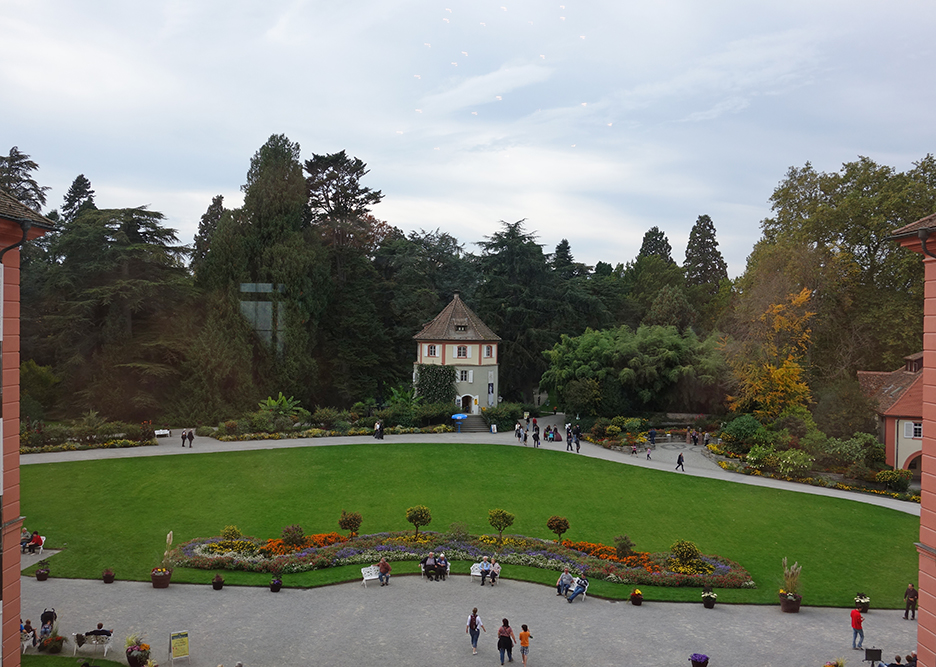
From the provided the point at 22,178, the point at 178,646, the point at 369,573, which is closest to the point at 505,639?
the point at 369,573

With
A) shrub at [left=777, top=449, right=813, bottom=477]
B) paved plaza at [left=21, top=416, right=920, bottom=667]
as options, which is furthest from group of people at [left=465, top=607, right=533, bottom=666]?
shrub at [left=777, top=449, right=813, bottom=477]

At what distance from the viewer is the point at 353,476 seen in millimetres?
34469

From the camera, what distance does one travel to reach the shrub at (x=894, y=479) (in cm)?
3459

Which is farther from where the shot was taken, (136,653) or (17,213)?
(136,653)

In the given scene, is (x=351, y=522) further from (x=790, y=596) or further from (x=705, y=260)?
(x=705, y=260)

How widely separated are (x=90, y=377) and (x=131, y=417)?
446 cm

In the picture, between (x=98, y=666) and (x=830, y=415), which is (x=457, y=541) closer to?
(x=98, y=666)

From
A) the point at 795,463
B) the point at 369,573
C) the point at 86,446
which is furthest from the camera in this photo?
the point at 86,446

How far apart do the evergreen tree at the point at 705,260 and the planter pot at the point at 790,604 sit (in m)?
64.4

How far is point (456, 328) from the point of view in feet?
177

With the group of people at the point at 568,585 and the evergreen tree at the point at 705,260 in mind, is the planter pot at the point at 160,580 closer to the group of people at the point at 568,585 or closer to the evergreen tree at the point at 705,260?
the group of people at the point at 568,585

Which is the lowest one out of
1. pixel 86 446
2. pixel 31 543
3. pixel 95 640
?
pixel 31 543

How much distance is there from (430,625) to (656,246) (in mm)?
83297

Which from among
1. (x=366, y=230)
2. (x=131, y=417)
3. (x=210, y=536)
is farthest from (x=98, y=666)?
(x=366, y=230)
